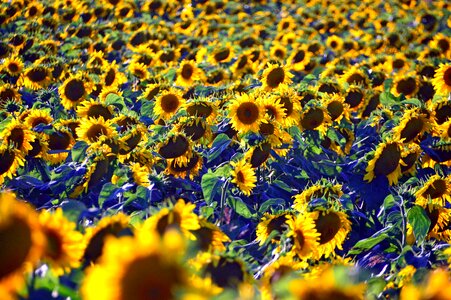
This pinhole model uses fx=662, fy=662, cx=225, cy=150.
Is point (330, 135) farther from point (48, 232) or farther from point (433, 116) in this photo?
point (48, 232)

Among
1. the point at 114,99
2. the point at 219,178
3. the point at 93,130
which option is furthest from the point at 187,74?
the point at 219,178

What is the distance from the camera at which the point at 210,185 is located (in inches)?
127

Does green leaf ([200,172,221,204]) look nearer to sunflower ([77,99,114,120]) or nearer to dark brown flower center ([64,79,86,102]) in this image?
sunflower ([77,99,114,120])

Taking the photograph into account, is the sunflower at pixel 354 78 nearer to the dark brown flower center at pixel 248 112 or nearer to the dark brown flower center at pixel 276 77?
the dark brown flower center at pixel 276 77

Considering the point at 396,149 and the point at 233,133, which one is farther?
the point at 233,133

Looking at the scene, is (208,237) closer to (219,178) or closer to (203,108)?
(219,178)

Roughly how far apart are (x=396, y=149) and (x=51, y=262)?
7.36 feet

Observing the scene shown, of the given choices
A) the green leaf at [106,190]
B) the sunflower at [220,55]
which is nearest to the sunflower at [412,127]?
the green leaf at [106,190]

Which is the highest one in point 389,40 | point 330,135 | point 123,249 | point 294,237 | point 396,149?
point 123,249

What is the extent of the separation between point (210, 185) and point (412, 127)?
1.33 m

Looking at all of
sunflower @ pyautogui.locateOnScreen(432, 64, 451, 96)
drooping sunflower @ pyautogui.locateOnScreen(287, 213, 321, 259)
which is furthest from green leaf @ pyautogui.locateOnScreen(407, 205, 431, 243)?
sunflower @ pyautogui.locateOnScreen(432, 64, 451, 96)

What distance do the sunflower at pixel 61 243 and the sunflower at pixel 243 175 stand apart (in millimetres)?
1678

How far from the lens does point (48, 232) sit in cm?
167

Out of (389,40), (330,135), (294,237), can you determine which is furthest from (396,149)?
(389,40)
